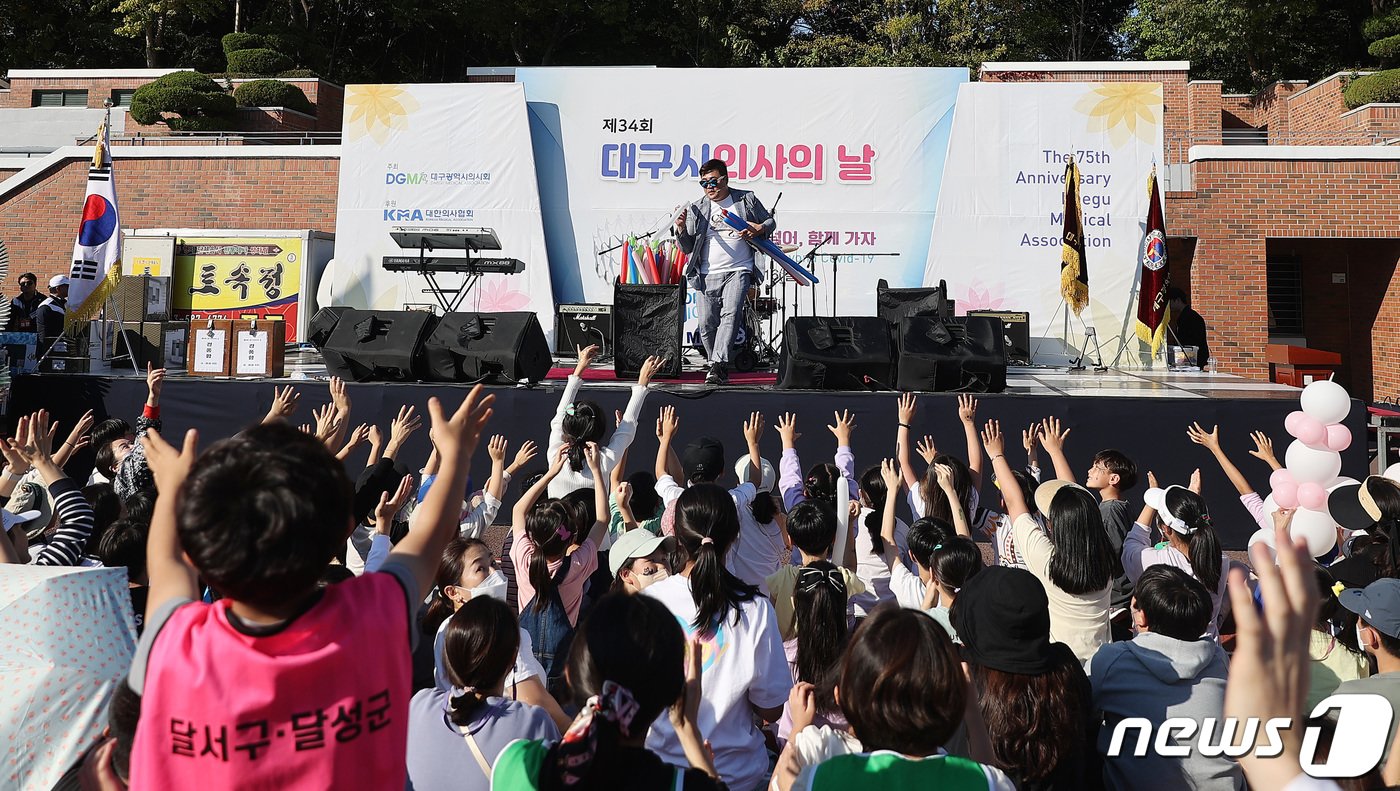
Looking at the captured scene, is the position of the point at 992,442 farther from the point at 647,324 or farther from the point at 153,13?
the point at 153,13

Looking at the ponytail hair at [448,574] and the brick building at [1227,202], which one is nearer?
the ponytail hair at [448,574]

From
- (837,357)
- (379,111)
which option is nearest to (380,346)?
(837,357)

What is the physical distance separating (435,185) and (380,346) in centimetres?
702

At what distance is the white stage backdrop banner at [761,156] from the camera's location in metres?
13.7

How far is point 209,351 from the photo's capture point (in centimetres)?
826

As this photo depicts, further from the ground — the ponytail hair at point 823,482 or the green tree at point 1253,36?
the green tree at point 1253,36

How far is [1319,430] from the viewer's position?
443 cm

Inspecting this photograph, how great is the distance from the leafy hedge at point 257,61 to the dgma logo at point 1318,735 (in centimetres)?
2170

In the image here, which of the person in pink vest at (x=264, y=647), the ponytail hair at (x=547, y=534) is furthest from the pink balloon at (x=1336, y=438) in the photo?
the person in pink vest at (x=264, y=647)

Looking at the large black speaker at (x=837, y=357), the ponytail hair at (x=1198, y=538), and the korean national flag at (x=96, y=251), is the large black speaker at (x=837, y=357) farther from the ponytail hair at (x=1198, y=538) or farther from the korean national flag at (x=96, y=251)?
the korean national flag at (x=96, y=251)

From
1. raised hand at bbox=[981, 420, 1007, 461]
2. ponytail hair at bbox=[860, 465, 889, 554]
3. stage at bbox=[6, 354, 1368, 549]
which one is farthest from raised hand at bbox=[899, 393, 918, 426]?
stage at bbox=[6, 354, 1368, 549]

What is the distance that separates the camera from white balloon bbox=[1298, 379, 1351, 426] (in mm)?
4430

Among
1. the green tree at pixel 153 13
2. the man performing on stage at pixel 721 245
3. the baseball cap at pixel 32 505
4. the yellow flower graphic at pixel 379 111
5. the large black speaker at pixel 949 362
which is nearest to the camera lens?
the baseball cap at pixel 32 505

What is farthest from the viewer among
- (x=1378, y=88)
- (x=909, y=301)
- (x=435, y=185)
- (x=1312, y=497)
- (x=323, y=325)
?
(x=1378, y=88)
